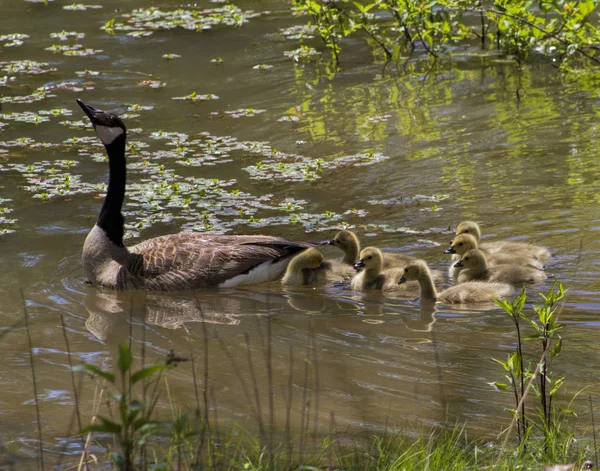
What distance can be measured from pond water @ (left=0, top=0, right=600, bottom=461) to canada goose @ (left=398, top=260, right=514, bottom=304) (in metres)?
0.17

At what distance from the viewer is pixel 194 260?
28.4 feet

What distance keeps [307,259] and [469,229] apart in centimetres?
152

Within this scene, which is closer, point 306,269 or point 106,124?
point 306,269

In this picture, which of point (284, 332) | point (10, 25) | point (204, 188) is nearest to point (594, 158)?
point (204, 188)

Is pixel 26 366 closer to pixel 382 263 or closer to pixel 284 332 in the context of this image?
pixel 284 332

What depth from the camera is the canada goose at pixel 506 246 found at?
27.7 feet

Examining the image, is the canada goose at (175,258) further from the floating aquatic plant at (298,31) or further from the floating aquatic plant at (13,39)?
the floating aquatic plant at (13,39)

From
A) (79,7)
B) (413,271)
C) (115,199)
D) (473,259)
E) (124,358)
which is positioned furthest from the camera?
(79,7)

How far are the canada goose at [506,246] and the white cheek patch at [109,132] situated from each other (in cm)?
330

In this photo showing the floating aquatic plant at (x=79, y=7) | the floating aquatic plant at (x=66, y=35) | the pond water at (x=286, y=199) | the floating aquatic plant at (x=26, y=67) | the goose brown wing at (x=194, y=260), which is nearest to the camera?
the pond water at (x=286, y=199)

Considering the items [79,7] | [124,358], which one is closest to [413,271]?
[124,358]

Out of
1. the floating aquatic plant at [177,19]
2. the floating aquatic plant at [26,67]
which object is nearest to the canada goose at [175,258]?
the floating aquatic plant at [26,67]

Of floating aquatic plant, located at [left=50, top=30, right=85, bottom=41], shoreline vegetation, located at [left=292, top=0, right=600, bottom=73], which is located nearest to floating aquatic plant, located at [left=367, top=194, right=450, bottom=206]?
shoreline vegetation, located at [left=292, top=0, right=600, bottom=73]

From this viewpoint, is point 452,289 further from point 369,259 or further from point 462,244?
point 369,259
